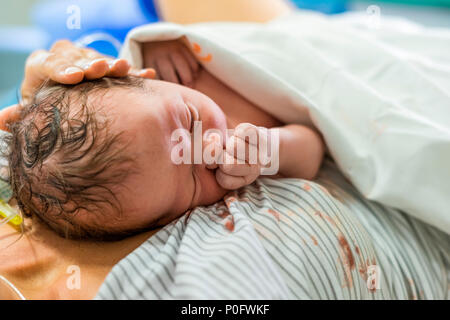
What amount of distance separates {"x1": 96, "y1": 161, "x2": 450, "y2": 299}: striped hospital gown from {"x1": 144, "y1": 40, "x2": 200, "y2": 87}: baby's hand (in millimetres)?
319

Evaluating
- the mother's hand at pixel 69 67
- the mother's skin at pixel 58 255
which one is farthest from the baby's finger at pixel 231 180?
the mother's hand at pixel 69 67

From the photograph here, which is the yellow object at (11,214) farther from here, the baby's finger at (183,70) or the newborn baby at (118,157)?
the baby's finger at (183,70)

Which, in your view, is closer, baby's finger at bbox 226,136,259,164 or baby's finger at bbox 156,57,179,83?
baby's finger at bbox 226,136,259,164

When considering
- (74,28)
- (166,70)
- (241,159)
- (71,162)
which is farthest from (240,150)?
(74,28)

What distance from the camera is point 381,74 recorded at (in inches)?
35.1

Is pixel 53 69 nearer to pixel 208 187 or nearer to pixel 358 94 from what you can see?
pixel 208 187

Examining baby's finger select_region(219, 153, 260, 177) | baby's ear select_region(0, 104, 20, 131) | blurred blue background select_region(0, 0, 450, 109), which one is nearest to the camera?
baby's finger select_region(219, 153, 260, 177)

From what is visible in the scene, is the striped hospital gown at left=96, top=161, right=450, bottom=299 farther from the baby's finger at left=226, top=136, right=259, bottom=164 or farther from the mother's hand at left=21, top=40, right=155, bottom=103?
the mother's hand at left=21, top=40, right=155, bottom=103

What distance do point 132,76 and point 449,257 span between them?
27.0 inches

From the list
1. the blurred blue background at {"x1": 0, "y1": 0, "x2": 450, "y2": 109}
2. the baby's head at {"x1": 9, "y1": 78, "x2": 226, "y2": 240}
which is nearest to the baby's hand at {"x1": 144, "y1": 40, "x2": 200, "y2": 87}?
the baby's head at {"x1": 9, "y1": 78, "x2": 226, "y2": 240}

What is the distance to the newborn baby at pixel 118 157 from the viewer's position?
57 centimetres

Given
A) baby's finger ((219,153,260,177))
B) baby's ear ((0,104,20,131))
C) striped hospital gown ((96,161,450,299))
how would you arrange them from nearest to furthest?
striped hospital gown ((96,161,450,299)) → baby's finger ((219,153,260,177)) → baby's ear ((0,104,20,131))

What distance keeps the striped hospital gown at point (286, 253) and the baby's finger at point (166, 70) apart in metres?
0.33

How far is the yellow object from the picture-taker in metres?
0.67
